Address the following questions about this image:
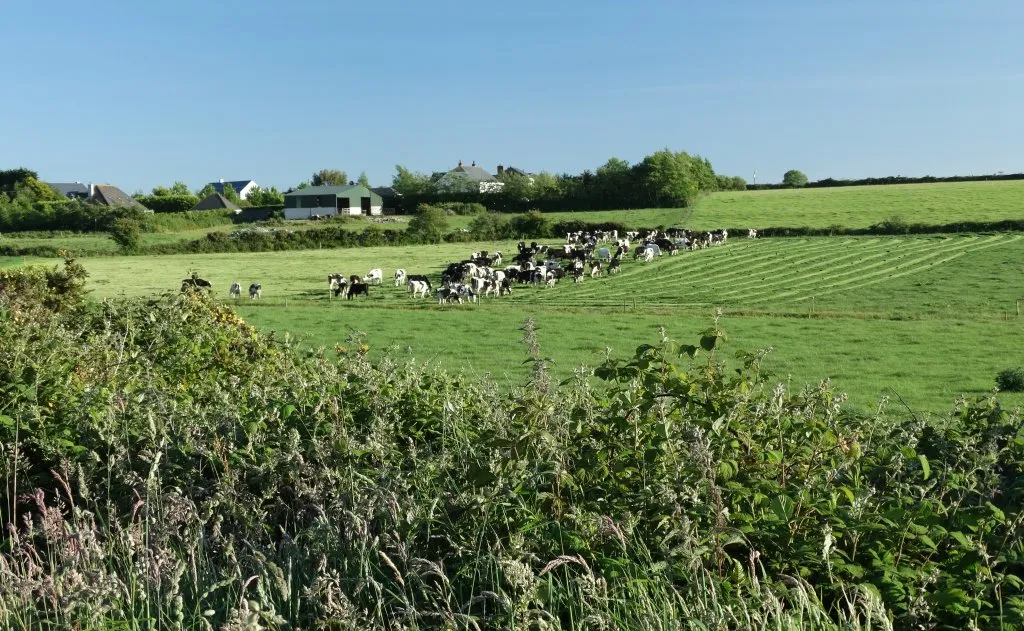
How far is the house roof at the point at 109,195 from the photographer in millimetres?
145000

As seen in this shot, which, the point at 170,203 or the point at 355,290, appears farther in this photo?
the point at 170,203

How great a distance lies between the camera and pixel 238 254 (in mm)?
72938

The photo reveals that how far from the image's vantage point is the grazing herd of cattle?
4666 cm

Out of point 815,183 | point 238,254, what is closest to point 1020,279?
point 238,254

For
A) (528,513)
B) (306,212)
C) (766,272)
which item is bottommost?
(766,272)

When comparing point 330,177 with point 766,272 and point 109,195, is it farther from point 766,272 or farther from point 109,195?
point 766,272

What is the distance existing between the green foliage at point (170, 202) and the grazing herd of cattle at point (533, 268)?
9154 cm

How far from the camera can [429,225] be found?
8600 centimetres

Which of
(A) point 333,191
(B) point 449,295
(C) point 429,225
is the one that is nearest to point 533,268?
(B) point 449,295

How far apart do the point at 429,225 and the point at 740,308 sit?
162 feet

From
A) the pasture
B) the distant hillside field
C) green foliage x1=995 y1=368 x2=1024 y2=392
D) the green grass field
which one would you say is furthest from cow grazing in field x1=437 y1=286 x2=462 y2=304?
the distant hillside field

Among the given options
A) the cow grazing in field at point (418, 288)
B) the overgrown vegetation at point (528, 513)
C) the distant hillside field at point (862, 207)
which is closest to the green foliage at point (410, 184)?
the distant hillside field at point (862, 207)

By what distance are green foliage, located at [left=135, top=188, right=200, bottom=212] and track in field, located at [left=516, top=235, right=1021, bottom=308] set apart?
103 meters

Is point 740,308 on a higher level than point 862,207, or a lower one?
lower
